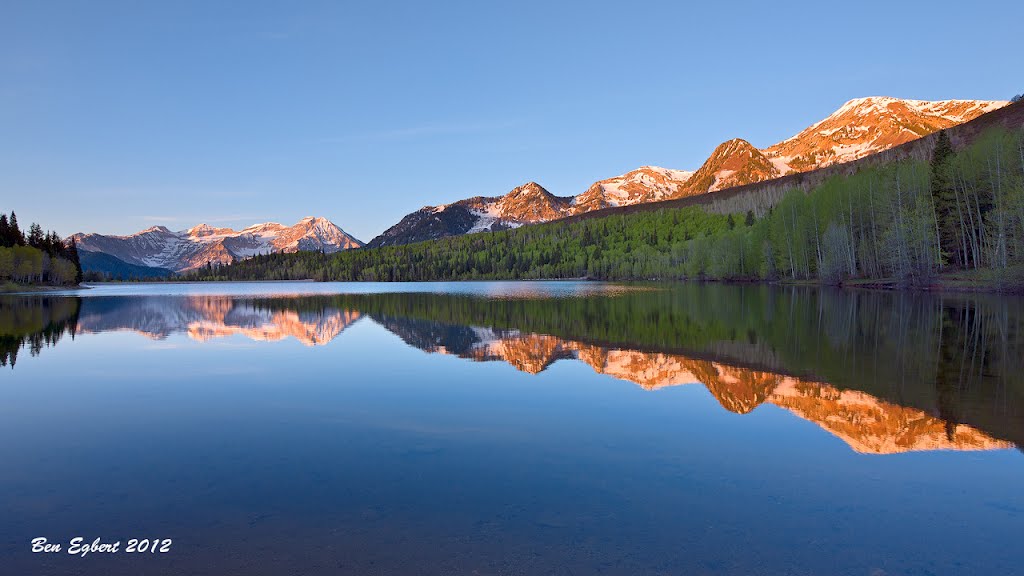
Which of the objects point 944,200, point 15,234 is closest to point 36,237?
point 15,234

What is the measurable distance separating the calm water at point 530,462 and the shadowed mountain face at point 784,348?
0.65 feet

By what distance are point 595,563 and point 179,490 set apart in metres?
7.52

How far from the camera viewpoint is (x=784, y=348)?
25812mm

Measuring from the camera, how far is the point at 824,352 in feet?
80.6

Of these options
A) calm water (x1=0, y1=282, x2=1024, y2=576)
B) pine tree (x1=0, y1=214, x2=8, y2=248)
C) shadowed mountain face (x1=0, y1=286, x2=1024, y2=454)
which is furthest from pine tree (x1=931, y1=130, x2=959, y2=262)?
pine tree (x1=0, y1=214, x2=8, y2=248)

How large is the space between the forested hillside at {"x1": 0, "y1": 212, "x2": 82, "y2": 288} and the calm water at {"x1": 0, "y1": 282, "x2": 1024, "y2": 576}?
137736 mm

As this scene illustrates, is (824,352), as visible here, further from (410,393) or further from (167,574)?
(167,574)

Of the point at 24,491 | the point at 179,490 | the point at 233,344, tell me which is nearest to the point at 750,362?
the point at 179,490

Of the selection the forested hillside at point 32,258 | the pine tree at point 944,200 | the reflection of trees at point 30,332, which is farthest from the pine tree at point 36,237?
the pine tree at point 944,200

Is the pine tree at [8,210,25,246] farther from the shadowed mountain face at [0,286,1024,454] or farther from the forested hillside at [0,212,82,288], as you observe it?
the shadowed mountain face at [0,286,1024,454]

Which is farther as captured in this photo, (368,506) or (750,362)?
(750,362)

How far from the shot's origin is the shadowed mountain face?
14.3 m

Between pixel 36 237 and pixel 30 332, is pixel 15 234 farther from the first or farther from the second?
pixel 30 332

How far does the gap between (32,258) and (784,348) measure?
548 ft
